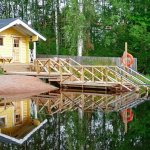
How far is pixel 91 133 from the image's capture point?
11109 mm

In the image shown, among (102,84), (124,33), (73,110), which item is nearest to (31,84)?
(102,84)

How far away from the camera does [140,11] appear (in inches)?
1468

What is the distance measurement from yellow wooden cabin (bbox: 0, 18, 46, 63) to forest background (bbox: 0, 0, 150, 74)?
5.06m

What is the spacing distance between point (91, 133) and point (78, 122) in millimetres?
1793

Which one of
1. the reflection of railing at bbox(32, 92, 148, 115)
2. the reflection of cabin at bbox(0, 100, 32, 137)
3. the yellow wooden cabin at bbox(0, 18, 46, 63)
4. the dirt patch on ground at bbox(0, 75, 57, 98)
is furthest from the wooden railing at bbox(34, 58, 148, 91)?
the reflection of cabin at bbox(0, 100, 32, 137)

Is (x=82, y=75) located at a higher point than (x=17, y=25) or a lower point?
lower

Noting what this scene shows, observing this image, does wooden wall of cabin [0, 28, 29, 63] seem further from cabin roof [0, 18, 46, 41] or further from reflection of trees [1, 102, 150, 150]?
reflection of trees [1, 102, 150, 150]

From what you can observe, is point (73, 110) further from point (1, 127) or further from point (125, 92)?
point (125, 92)

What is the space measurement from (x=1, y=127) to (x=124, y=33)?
2715 cm

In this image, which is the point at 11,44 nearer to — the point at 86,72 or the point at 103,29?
the point at 86,72

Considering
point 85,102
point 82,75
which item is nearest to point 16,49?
point 82,75

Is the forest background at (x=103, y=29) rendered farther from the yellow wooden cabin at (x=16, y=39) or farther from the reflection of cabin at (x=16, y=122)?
the reflection of cabin at (x=16, y=122)

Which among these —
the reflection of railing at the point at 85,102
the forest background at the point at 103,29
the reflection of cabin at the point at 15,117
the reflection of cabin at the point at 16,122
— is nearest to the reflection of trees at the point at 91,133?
the reflection of cabin at the point at 16,122

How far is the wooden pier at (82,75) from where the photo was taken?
23469mm
